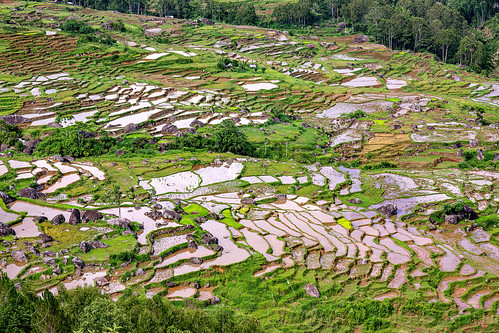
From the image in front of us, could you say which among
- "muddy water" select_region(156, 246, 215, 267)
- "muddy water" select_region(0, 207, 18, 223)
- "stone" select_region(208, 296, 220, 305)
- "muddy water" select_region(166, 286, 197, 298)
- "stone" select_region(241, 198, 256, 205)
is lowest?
"stone" select_region(208, 296, 220, 305)

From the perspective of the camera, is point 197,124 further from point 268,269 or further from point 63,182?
point 268,269

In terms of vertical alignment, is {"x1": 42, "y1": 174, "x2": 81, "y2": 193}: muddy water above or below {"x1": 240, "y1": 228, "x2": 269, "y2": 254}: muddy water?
above

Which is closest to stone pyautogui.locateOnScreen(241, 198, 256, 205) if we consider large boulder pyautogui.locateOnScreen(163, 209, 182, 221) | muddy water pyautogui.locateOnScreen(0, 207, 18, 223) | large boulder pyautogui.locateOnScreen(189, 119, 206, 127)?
large boulder pyautogui.locateOnScreen(163, 209, 182, 221)

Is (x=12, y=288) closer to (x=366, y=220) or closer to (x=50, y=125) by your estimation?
(x=366, y=220)

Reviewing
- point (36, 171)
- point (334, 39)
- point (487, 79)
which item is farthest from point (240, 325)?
point (334, 39)

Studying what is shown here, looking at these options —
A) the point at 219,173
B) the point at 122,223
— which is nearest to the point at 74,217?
the point at 122,223

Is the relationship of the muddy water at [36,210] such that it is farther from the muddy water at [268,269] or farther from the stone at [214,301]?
the muddy water at [268,269]

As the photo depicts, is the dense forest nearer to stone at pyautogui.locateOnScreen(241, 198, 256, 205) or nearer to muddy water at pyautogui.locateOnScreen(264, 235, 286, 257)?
stone at pyautogui.locateOnScreen(241, 198, 256, 205)
